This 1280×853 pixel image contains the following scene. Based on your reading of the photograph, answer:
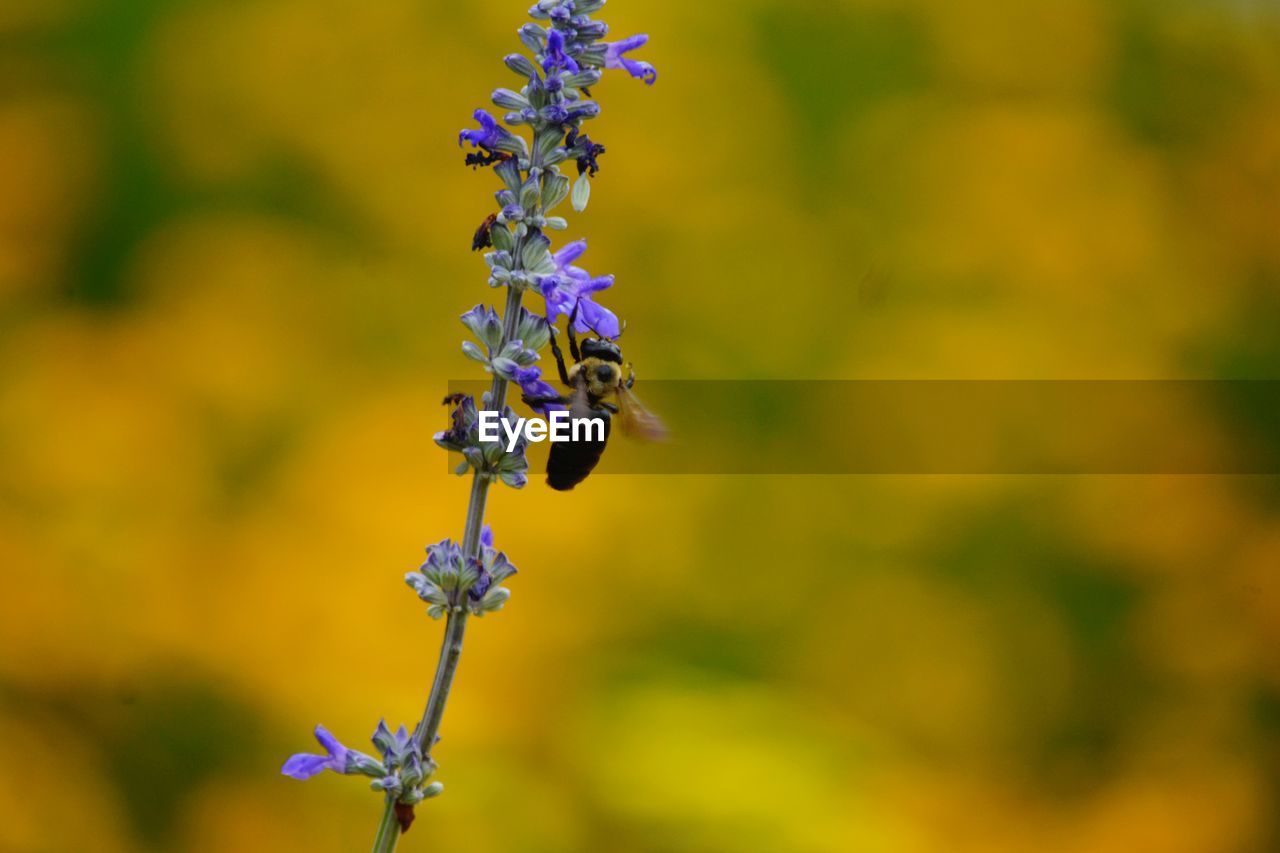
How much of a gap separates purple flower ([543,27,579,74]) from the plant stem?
0.25 meters

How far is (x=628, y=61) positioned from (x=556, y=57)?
0.82 feet

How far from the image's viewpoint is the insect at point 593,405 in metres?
2.49

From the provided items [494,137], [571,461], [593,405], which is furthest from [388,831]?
[593,405]

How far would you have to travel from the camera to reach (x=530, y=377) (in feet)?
5.93

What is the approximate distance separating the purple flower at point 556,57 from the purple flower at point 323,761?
0.93 metres

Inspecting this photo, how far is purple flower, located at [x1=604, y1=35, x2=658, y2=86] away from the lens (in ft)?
6.48

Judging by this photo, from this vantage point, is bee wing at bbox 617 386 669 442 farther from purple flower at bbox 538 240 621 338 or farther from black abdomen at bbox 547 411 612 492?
purple flower at bbox 538 240 621 338

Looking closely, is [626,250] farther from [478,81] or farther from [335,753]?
[335,753]

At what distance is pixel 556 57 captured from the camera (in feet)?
5.81

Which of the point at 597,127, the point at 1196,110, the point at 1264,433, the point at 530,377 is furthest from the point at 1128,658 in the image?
the point at 530,377

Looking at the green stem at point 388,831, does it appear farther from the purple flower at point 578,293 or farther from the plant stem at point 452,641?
the purple flower at point 578,293

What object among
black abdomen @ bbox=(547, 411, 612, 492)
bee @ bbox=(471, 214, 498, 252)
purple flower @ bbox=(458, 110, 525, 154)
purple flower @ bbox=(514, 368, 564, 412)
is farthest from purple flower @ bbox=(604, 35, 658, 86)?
black abdomen @ bbox=(547, 411, 612, 492)

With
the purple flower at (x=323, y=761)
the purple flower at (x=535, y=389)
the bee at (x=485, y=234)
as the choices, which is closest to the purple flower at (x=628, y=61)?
the bee at (x=485, y=234)

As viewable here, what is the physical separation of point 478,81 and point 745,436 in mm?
2461
